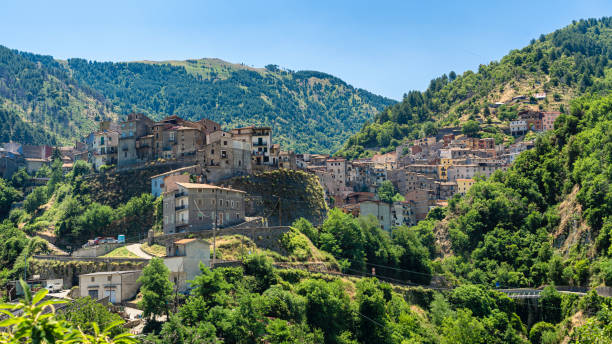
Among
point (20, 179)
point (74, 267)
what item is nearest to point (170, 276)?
point (74, 267)

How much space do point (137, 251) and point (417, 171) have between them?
9591cm

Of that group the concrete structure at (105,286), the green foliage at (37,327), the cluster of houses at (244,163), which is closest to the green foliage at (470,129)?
the cluster of houses at (244,163)

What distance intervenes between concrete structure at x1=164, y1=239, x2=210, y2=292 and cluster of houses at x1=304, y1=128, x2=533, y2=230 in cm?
4855

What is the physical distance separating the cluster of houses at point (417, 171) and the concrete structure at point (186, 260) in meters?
48.6

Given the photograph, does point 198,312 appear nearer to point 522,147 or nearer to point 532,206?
point 532,206

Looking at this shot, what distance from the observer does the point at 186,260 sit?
194ft

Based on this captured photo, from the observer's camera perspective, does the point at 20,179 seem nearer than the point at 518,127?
Yes

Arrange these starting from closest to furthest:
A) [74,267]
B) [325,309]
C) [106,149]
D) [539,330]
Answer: [325,309], [74,267], [539,330], [106,149]

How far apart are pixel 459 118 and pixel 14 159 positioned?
125275 millimetres

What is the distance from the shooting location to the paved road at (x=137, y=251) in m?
65.0

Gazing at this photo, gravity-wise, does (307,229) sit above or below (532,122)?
below

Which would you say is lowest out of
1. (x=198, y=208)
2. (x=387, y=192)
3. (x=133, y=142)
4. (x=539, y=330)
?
(x=539, y=330)

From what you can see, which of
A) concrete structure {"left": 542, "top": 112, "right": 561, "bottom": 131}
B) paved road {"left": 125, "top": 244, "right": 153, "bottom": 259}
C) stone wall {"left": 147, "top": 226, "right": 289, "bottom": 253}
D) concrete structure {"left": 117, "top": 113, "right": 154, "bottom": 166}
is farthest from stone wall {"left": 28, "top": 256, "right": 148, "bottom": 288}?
concrete structure {"left": 542, "top": 112, "right": 561, "bottom": 131}

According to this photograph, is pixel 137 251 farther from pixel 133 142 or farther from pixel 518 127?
pixel 518 127
